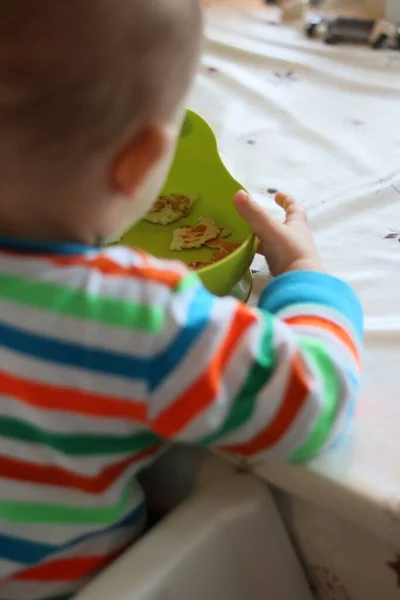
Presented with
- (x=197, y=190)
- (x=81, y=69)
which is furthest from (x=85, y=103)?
(x=197, y=190)

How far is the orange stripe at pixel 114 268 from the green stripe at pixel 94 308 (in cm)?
2

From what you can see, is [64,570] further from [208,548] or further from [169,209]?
[169,209]

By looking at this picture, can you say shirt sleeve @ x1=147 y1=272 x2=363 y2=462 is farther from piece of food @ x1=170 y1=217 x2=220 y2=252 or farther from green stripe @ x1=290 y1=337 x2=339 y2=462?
piece of food @ x1=170 y1=217 x2=220 y2=252

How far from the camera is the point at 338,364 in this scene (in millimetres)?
418

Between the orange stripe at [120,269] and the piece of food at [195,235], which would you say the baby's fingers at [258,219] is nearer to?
the piece of food at [195,235]

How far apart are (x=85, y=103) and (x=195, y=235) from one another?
0.95 ft

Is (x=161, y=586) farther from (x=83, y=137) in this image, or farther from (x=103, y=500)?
(x=83, y=137)

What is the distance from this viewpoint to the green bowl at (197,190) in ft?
2.10

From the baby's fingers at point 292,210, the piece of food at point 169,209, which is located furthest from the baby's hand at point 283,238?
the piece of food at point 169,209

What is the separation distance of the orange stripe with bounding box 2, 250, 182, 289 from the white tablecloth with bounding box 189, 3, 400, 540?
126 mm

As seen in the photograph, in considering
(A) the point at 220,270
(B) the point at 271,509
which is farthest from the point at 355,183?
(B) the point at 271,509

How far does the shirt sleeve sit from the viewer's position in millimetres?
381

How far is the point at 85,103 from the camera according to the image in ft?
1.19

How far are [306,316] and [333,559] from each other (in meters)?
0.15
